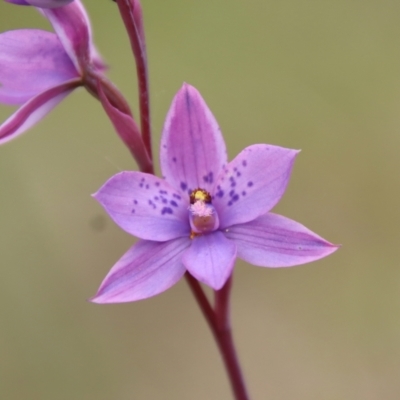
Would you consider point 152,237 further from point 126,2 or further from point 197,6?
point 197,6

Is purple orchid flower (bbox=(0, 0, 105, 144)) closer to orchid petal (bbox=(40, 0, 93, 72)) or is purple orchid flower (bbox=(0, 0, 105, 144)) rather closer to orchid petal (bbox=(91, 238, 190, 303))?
orchid petal (bbox=(40, 0, 93, 72))

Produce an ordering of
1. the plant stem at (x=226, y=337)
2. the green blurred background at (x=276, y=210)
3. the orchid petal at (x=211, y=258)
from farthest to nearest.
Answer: the green blurred background at (x=276, y=210)
the plant stem at (x=226, y=337)
the orchid petal at (x=211, y=258)

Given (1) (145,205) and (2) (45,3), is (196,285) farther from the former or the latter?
(2) (45,3)

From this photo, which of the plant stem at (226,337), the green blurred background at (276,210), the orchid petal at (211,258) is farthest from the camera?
the green blurred background at (276,210)

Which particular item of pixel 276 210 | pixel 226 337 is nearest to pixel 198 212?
pixel 226 337

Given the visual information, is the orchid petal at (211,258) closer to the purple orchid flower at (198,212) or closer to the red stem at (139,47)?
the purple orchid flower at (198,212)

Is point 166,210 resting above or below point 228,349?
above

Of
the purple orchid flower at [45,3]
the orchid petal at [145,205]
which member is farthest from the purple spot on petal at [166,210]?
the purple orchid flower at [45,3]
